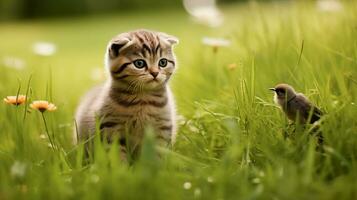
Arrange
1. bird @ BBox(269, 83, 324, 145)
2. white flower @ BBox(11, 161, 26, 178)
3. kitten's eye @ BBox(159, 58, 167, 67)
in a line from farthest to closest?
1. kitten's eye @ BBox(159, 58, 167, 67)
2. bird @ BBox(269, 83, 324, 145)
3. white flower @ BBox(11, 161, 26, 178)

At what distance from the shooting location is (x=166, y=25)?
12.4m

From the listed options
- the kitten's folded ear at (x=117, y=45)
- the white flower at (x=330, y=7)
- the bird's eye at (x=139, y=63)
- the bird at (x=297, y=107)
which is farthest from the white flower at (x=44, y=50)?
the bird at (x=297, y=107)

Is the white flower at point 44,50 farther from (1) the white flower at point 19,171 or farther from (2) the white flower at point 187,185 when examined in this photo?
(2) the white flower at point 187,185

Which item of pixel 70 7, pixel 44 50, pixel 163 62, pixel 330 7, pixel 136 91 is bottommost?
pixel 70 7

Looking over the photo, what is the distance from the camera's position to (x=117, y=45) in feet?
8.96

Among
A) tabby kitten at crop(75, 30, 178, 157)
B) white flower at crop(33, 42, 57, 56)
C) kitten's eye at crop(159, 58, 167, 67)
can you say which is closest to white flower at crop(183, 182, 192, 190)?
tabby kitten at crop(75, 30, 178, 157)

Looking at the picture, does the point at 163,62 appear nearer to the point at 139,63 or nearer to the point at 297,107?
the point at 139,63

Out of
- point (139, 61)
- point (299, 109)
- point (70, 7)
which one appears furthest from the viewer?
point (70, 7)

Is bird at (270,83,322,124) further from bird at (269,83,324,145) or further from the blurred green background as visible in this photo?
the blurred green background

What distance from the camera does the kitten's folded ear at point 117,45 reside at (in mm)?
2680

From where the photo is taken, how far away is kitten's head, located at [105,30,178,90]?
8.77 feet

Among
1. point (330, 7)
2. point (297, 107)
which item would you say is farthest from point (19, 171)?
point (330, 7)

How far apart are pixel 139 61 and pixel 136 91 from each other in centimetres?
14

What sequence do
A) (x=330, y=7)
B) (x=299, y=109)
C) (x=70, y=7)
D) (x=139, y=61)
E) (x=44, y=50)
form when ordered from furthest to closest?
(x=70, y=7) → (x=330, y=7) → (x=44, y=50) → (x=139, y=61) → (x=299, y=109)
